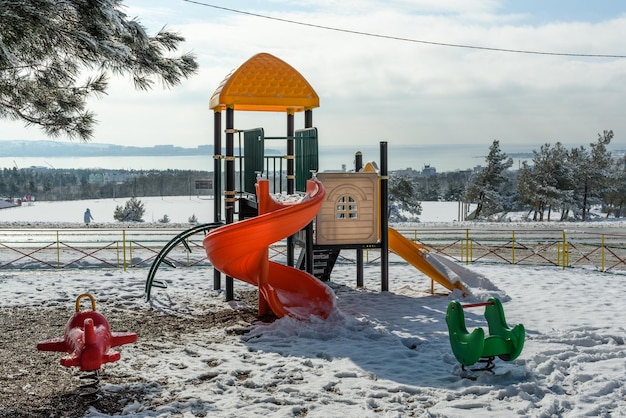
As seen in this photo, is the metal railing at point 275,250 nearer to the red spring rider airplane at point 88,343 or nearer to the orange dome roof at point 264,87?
the orange dome roof at point 264,87

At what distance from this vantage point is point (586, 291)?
42.9 feet

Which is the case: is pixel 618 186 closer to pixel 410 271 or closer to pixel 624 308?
pixel 410 271

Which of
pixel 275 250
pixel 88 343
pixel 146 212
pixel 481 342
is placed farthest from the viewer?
pixel 146 212

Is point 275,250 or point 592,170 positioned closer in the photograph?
point 275,250

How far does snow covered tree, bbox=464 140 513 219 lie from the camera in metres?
52.2

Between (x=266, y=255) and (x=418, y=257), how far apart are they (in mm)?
3684

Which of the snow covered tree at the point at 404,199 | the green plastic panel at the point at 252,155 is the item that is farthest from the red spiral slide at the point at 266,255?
the snow covered tree at the point at 404,199

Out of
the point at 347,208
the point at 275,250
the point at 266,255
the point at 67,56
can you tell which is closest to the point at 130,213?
the point at 275,250

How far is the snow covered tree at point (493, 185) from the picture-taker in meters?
52.2

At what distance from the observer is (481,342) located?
23.4 ft

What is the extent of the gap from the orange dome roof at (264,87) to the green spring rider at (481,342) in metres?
6.34

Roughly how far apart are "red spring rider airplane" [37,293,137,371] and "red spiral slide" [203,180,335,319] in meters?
2.98

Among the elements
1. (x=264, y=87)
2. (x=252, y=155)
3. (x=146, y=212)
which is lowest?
(x=146, y=212)

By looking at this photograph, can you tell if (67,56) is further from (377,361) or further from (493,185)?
(493,185)
